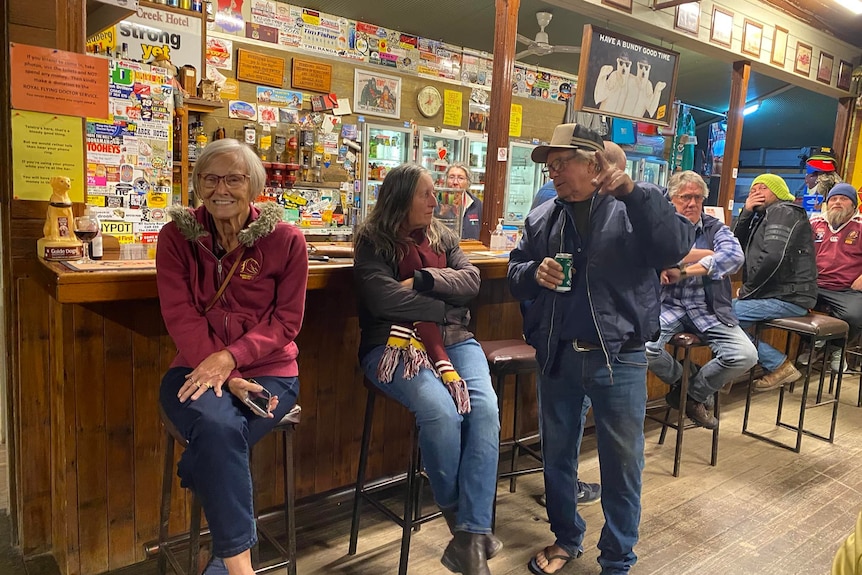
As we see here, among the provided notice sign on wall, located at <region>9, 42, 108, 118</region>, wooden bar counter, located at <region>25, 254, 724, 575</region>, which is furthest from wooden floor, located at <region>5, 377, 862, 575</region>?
notice sign on wall, located at <region>9, 42, 108, 118</region>

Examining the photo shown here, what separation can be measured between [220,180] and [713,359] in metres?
2.62

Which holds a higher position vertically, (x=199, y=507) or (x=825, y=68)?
(x=825, y=68)

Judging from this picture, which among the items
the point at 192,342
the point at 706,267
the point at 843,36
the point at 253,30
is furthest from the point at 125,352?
the point at 843,36

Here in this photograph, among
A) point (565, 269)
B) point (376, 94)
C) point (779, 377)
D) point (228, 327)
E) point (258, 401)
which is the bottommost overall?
point (779, 377)

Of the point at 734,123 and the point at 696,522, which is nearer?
the point at 696,522

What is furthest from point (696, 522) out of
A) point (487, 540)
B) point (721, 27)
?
point (721, 27)

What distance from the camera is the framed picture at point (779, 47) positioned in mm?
5516

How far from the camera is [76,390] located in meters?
1.98

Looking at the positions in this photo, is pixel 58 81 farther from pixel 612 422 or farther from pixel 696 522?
pixel 696 522

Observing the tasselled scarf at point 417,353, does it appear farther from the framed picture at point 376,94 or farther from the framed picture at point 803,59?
the framed picture at point 803,59

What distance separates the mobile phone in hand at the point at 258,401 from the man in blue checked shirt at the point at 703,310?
2.07 m

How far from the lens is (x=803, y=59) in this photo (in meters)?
5.87

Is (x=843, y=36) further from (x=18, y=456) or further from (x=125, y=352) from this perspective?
(x=18, y=456)

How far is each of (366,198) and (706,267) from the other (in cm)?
337
